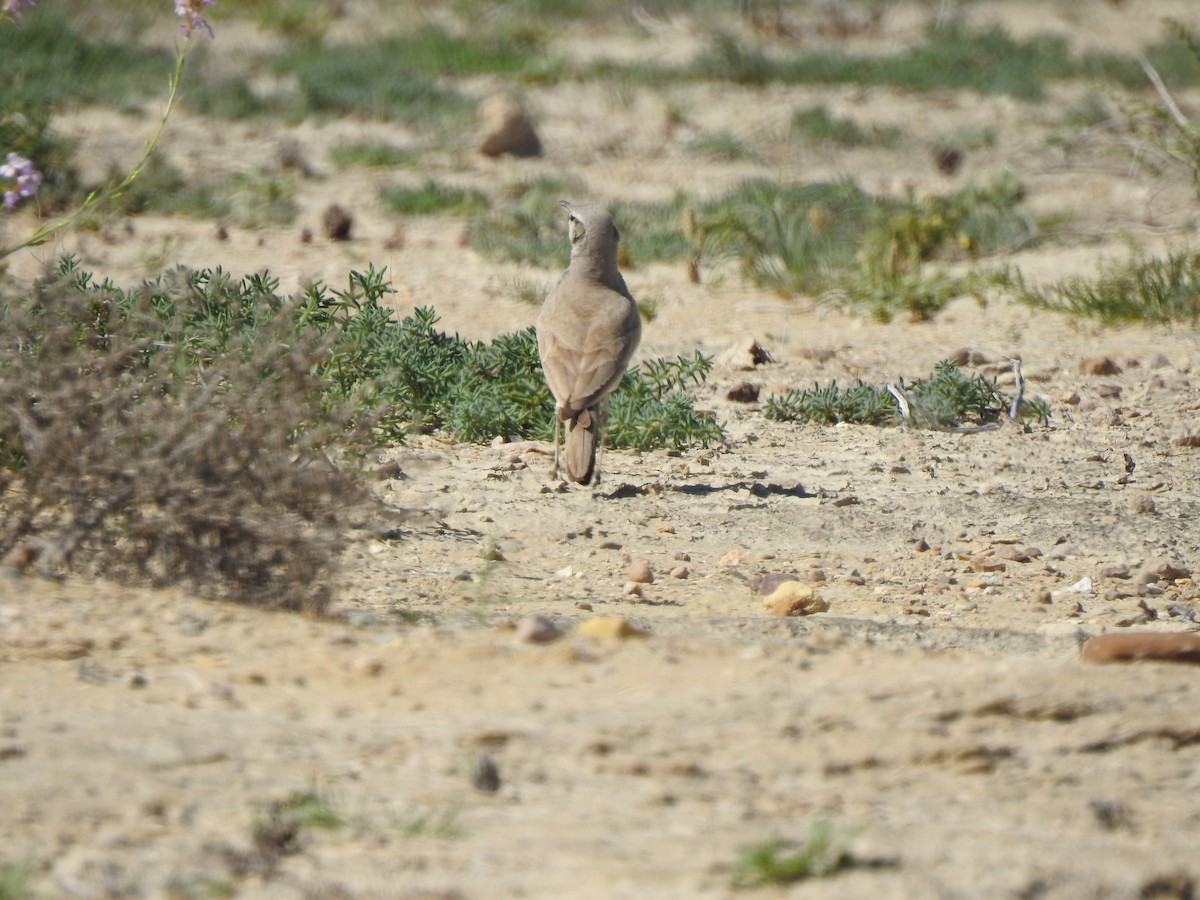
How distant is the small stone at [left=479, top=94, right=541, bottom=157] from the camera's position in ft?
41.5

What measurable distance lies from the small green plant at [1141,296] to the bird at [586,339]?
2917 millimetres

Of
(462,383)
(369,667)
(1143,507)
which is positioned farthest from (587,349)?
(369,667)

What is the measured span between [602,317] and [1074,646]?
2396mm

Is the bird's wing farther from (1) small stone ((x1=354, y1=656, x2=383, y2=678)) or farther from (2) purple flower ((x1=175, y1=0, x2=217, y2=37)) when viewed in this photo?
(1) small stone ((x1=354, y1=656, x2=383, y2=678))

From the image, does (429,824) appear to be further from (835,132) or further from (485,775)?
(835,132)

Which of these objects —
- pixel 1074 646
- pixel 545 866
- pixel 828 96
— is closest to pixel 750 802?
pixel 545 866

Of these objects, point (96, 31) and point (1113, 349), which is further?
point (96, 31)

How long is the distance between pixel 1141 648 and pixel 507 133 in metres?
9.37

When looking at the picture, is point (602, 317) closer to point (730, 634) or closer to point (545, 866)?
point (730, 634)

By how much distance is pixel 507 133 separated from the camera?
12.7m

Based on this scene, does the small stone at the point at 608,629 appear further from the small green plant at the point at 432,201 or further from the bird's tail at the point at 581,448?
the small green plant at the point at 432,201

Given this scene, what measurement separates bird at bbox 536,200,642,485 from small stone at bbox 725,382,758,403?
736 millimetres

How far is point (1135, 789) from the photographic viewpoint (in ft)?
11.1

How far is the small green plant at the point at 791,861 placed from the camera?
279cm
